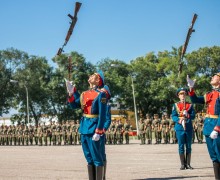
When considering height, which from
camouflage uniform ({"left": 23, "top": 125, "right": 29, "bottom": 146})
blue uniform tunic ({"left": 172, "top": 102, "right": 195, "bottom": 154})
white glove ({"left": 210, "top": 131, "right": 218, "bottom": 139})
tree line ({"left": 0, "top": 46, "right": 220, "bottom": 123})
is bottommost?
white glove ({"left": 210, "top": 131, "right": 218, "bottom": 139})

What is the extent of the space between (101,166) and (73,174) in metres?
3.19

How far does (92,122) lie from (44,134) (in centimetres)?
2944

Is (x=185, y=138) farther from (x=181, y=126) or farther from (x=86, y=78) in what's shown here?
(x=86, y=78)

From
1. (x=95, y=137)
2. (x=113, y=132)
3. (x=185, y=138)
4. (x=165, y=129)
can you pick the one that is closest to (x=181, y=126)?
(x=185, y=138)

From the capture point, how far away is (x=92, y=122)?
829cm

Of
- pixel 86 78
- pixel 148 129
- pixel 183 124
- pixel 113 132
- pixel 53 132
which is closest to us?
pixel 183 124

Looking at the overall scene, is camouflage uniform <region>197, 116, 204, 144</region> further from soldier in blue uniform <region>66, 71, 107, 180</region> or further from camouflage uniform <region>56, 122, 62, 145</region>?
soldier in blue uniform <region>66, 71, 107, 180</region>

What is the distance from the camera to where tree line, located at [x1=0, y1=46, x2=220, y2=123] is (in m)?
64.9

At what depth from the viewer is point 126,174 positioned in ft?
35.6

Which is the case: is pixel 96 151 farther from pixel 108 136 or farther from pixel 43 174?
pixel 108 136

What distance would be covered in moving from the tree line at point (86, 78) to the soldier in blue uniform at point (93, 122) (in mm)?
54611

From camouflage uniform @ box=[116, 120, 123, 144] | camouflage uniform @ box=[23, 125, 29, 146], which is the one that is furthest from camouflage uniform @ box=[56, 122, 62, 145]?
camouflage uniform @ box=[116, 120, 123, 144]

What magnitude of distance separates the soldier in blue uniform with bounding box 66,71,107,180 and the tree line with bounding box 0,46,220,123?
54611 millimetres

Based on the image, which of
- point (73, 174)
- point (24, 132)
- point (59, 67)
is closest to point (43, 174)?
point (73, 174)
